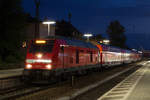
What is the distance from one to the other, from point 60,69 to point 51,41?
6.83 ft

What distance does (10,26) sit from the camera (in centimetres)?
3991

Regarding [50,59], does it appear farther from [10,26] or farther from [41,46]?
[10,26]

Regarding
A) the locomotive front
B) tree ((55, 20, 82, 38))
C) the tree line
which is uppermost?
tree ((55, 20, 82, 38))

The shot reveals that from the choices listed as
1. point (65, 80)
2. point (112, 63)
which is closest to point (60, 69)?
point (65, 80)

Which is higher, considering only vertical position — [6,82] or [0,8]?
[0,8]

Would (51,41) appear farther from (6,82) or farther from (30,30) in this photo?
(30,30)

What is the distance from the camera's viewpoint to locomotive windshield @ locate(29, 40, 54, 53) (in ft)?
56.3

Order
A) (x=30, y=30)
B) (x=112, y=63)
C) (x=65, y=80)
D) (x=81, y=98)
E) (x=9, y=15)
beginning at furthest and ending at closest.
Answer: (x=30, y=30) → (x=9, y=15) → (x=112, y=63) → (x=65, y=80) → (x=81, y=98)

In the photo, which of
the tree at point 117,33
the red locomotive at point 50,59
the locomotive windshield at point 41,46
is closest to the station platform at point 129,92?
the red locomotive at point 50,59

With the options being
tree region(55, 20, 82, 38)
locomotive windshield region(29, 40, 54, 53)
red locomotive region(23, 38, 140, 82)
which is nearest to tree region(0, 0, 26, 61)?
red locomotive region(23, 38, 140, 82)

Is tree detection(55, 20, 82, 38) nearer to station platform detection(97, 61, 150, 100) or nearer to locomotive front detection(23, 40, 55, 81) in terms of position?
locomotive front detection(23, 40, 55, 81)

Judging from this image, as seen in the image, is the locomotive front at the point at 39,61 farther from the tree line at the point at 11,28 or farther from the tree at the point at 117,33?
the tree at the point at 117,33

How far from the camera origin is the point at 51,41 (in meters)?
17.3

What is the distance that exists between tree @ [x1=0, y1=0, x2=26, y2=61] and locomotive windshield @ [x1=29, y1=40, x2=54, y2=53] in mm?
22261
